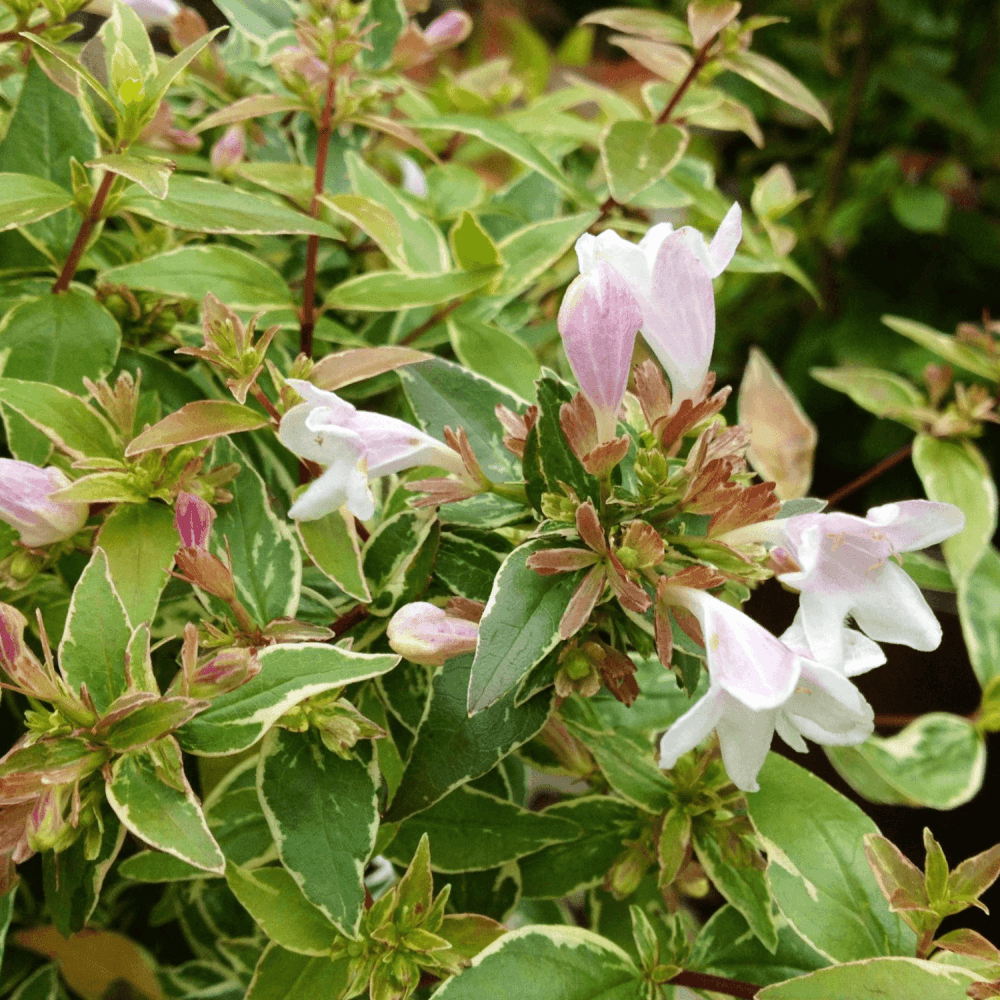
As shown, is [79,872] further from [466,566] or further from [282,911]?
[466,566]

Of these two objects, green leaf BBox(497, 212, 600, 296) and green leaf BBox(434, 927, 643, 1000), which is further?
green leaf BBox(497, 212, 600, 296)

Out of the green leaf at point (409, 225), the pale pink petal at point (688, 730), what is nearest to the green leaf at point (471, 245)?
the green leaf at point (409, 225)

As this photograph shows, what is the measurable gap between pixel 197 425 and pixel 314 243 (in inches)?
7.0

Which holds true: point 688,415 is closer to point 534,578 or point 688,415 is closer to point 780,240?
point 534,578

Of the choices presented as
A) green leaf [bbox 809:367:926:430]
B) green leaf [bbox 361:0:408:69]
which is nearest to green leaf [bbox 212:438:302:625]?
green leaf [bbox 361:0:408:69]

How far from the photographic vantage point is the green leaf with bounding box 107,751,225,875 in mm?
346

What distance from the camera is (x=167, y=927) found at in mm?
707

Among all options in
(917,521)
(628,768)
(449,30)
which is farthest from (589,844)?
(449,30)

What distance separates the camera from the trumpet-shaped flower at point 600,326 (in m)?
0.39

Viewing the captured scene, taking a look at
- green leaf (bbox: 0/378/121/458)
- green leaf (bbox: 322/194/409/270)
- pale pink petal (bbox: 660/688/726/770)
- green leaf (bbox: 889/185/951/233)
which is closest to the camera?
pale pink petal (bbox: 660/688/726/770)

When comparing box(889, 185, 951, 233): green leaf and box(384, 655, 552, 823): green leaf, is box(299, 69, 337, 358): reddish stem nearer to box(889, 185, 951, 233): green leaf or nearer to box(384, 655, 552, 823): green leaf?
box(384, 655, 552, 823): green leaf

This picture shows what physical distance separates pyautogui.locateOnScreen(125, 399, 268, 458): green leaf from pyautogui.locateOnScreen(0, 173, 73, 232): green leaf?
120mm

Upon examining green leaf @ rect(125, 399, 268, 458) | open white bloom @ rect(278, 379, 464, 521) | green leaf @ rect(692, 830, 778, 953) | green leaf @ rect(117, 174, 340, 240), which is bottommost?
green leaf @ rect(692, 830, 778, 953)

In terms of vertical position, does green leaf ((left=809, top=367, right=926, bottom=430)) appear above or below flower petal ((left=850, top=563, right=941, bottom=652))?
below
